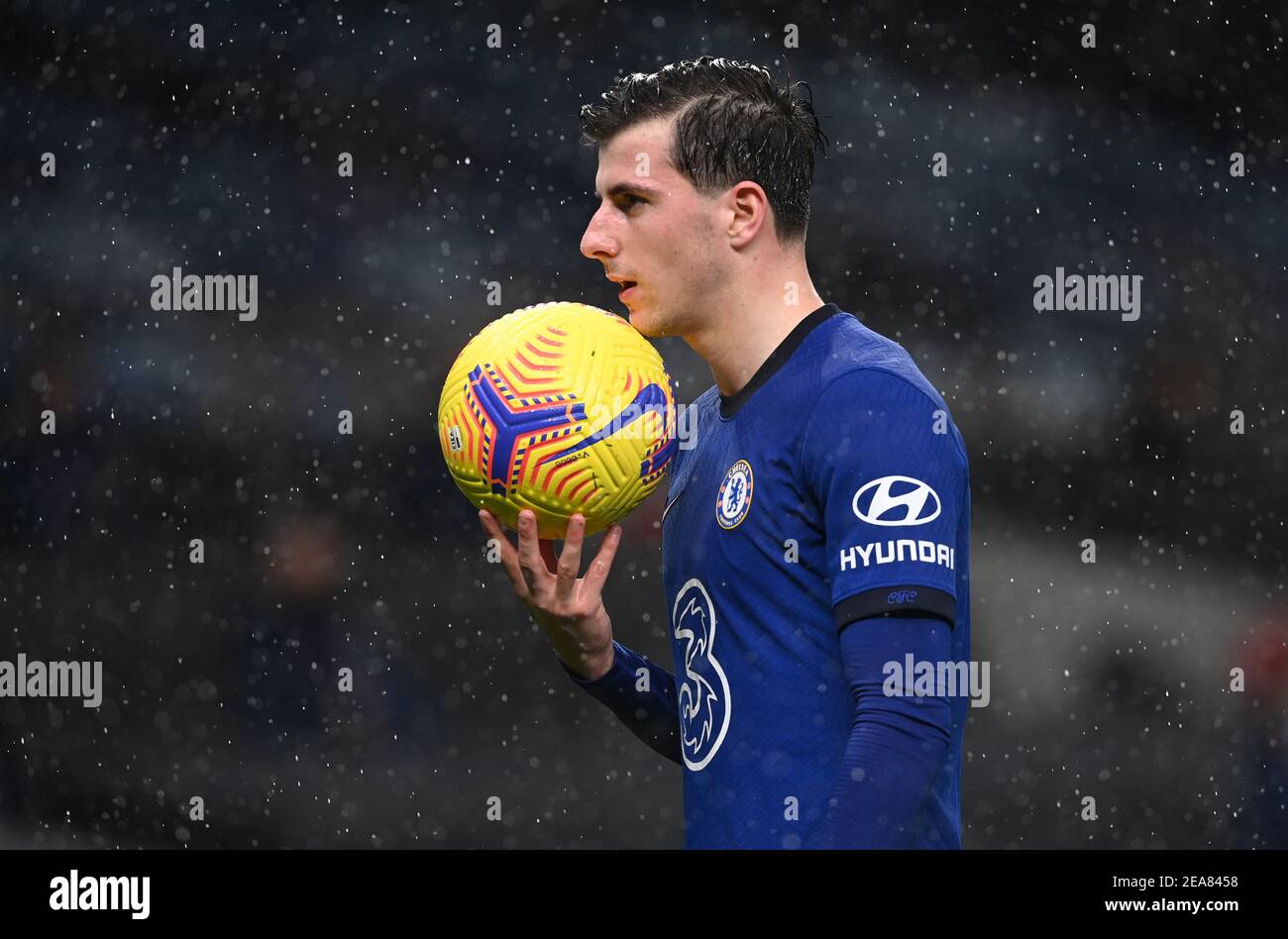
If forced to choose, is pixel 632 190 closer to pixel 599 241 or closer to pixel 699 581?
pixel 599 241

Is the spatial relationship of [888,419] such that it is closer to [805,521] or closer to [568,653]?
[805,521]

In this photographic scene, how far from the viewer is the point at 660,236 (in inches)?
100

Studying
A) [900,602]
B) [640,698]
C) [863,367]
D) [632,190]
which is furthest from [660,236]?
[640,698]

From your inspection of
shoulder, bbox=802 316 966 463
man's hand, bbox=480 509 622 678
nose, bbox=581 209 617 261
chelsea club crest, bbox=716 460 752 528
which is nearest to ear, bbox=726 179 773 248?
nose, bbox=581 209 617 261

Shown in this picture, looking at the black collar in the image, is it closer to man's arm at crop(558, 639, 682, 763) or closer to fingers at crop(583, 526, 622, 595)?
fingers at crop(583, 526, 622, 595)

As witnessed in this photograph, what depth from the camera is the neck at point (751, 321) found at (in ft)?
8.41

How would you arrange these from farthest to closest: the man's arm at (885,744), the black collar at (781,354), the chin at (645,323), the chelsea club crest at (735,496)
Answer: the chin at (645,323) → the black collar at (781,354) → the chelsea club crest at (735,496) → the man's arm at (885,744)

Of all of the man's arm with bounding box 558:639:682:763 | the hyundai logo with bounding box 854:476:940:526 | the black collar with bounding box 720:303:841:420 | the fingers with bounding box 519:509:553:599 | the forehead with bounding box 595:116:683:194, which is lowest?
the man's arm with bounding box 558:639:682:763

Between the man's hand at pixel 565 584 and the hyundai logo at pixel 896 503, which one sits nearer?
the hyundai logo at pixel 896 503

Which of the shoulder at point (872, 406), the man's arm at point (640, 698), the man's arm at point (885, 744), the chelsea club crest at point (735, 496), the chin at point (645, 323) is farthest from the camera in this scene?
the man's arm at point (640, 698)

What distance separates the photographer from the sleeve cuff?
2080mm

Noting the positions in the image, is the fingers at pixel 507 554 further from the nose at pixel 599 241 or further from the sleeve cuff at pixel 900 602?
the sleeve cuff at pixel 900 602

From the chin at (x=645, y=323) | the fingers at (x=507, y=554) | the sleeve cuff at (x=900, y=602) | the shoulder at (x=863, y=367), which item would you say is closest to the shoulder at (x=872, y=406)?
the shoulder at (x=863, y=367)

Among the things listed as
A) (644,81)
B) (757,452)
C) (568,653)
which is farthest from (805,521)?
(644,81)
